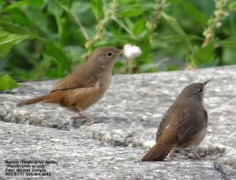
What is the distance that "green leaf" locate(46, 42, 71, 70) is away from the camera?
20.2 feet

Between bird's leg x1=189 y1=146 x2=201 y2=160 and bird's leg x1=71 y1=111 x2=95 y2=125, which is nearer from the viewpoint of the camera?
bird's leg x1=189 y1=146 x2=201 y2=160

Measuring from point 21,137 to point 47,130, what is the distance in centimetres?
25

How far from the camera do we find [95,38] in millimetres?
6344

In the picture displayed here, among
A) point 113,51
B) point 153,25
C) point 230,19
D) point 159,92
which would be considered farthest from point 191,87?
point 230,19

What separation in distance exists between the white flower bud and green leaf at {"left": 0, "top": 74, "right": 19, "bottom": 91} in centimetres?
101

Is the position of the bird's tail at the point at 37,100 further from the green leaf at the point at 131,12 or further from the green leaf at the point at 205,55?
the green leaf at the point at 205,55

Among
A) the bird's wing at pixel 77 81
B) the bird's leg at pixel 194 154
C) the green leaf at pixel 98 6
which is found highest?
the green leaf at pixel 98 6

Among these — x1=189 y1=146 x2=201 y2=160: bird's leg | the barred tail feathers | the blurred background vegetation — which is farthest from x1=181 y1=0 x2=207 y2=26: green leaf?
x1=189 y1=146 x2=201 y2=160: bird's leg

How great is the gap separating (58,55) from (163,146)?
2.09m

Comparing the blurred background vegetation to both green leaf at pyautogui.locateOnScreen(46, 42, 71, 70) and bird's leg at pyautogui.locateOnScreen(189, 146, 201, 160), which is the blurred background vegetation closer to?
green leaf at pyautogui.locateOnScreen(46, 42, 71, 70)

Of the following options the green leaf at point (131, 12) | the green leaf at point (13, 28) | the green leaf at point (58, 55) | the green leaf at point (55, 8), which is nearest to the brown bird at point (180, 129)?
the green leaf at point (13, 28)

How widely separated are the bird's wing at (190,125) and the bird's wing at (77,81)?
0.96 m

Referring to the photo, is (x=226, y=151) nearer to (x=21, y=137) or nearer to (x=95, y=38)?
(x=21, y=137)

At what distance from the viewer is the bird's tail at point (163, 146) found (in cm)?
→ 417
